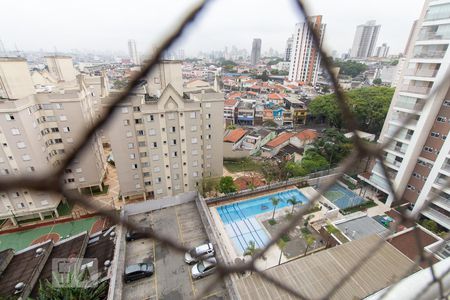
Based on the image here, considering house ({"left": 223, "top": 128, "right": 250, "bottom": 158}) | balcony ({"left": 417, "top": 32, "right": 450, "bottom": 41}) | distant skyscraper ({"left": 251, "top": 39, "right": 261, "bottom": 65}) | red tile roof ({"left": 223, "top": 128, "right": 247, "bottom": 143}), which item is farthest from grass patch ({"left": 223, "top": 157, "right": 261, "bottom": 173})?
distant skyscraper ({"left": 251, "top": 39, "right": 261, "bottom": 65})

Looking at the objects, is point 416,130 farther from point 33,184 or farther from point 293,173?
point 33,184

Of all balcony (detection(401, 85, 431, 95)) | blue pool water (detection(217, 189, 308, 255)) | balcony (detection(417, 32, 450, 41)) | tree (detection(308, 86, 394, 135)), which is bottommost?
blue pool water (detection(217, 189, 308, 255))

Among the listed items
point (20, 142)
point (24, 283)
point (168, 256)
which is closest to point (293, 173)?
point (168, 256)

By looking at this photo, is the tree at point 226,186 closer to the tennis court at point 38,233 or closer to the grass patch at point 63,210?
the tennis court at point 38,233

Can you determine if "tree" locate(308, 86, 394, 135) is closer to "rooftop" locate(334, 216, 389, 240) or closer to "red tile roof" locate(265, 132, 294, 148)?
"red tile roof" locate(265, 132, 294, 148)

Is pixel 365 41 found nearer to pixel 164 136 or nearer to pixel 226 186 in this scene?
pixel 226 186
